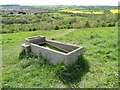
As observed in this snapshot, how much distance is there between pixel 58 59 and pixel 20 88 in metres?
2.02

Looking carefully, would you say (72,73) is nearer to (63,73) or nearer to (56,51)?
(63,73)

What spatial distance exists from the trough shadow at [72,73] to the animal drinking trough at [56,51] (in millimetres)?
283

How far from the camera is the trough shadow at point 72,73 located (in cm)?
720

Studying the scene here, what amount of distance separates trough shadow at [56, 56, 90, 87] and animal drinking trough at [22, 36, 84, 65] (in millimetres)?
283

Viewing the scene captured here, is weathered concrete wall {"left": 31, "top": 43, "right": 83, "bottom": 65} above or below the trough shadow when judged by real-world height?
above

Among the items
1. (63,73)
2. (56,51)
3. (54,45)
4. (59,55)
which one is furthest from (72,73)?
(54,45)

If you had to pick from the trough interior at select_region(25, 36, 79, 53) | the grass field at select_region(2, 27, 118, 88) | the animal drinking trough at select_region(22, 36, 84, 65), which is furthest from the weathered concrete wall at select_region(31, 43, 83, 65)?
the trough interior at select_region(25, 36, 79, 53)

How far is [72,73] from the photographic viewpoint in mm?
7598

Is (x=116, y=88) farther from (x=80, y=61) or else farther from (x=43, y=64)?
(x=43, y=64)

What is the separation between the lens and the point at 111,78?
7340mm

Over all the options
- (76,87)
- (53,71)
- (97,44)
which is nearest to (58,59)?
(53,71)

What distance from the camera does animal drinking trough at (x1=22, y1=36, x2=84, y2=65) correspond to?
7910 millimetres

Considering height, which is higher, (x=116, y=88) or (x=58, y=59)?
(x=58, y=59)

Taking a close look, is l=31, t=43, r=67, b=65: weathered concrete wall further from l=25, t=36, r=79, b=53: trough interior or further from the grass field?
l=25, t=36, r=79, b=53: trough interior
